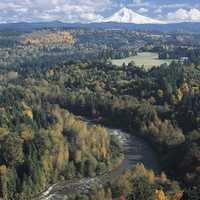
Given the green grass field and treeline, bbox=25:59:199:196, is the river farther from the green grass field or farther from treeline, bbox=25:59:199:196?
the green grass field

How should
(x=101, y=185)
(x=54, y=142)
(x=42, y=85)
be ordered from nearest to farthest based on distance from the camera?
(x=101, y=185), (x=54, y=142), (x=42, y=85)

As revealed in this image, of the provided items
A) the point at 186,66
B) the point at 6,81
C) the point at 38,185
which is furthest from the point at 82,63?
the point at 38,185

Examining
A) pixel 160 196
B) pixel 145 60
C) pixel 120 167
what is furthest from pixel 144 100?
pixel 145 60

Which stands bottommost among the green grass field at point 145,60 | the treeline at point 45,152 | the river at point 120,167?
the river at point 120,167

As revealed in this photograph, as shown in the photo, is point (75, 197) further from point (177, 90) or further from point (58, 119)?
point (177, 90)

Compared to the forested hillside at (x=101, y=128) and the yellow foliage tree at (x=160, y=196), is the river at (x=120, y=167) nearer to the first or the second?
the forested hillside at (x=101, y=128)

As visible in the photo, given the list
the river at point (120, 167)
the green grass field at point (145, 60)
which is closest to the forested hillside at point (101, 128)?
the river at point (120, 167)
